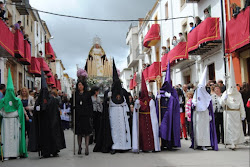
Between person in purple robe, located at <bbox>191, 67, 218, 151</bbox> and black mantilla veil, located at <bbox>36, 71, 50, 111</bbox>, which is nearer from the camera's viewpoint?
black mantilla veil, located at <bbox>36, 71, 50, 111</bbox>

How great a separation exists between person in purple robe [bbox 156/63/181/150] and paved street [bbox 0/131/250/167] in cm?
37

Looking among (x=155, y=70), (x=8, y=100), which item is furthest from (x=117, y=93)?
(x=155, y=70)

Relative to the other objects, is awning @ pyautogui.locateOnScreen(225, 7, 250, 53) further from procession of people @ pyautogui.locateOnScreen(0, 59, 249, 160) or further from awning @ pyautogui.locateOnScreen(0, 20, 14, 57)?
awning @ pyautogui.locateOnScreen(0, 20, 14, 57)

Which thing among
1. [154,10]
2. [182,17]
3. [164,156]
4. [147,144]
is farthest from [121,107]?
[154,10]

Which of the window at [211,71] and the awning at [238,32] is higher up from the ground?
the awning at [238,32]

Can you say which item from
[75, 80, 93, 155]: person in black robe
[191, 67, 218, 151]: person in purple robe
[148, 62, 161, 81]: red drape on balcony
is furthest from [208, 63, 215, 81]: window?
[75, 80, 93, 155]: person in black robe

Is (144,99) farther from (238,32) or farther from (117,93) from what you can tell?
(238,32)

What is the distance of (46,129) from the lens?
721 centimetres

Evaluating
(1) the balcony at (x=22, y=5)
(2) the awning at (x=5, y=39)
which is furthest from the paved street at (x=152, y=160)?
(1) the balcony at (x=22, y=5)

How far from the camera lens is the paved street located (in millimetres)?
5898

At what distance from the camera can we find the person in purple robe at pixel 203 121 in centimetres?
784

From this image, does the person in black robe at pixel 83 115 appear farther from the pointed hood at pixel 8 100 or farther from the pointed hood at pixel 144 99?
the pointed hood at pixel 8 100

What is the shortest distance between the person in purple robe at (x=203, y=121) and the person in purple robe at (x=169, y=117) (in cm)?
49

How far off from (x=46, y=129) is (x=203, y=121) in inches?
162
